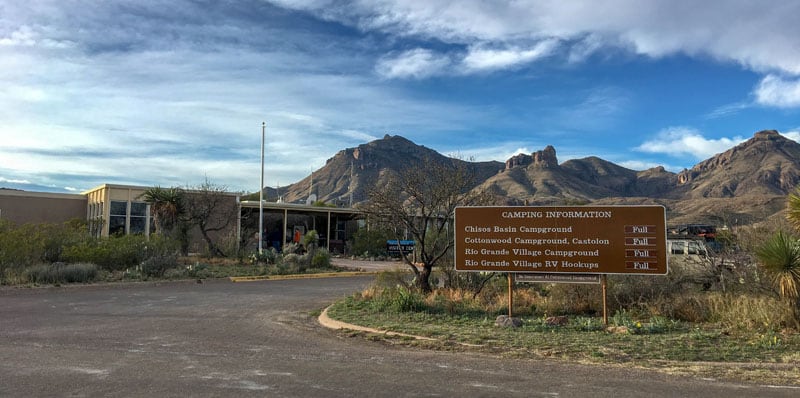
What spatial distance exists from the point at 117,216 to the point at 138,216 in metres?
1.27

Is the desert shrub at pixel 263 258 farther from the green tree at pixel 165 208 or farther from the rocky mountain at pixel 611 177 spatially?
the rocky mountain at pixel 611 177

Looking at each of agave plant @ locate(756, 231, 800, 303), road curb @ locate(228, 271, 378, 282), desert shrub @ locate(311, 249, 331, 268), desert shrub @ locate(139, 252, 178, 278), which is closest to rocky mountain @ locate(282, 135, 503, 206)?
desert shrub @ locate(311, 249, 331, 268)

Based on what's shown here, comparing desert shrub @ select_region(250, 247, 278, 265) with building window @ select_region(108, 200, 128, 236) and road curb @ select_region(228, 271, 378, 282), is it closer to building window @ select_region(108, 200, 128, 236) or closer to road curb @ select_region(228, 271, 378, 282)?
road curb @ select_region(228, 271, 378, 282)

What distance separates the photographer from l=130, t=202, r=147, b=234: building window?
36625 mm

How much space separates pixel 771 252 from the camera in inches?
387

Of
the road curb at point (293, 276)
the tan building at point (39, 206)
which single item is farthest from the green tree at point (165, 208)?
the tan building at point (39, 206)

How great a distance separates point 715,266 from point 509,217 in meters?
4.58

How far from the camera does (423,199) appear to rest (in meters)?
15.3

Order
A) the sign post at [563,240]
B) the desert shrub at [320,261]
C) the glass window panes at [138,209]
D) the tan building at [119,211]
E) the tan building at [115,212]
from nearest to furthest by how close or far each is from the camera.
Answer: the sign post at [563,240]
the desert shrub at [320,261]
the tan building at [119,211]
the tan building at [115,212]
the glass window panes at [138,209]

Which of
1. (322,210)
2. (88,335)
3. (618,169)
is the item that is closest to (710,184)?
(618,169)

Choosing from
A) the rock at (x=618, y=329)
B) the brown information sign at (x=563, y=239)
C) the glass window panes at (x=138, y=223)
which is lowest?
the rock at (x=618, y=329)

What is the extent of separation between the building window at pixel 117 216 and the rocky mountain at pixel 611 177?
→ 31.8 metres

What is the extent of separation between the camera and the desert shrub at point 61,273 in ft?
59.7

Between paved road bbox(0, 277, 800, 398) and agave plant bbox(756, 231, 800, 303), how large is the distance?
13.3 ft
